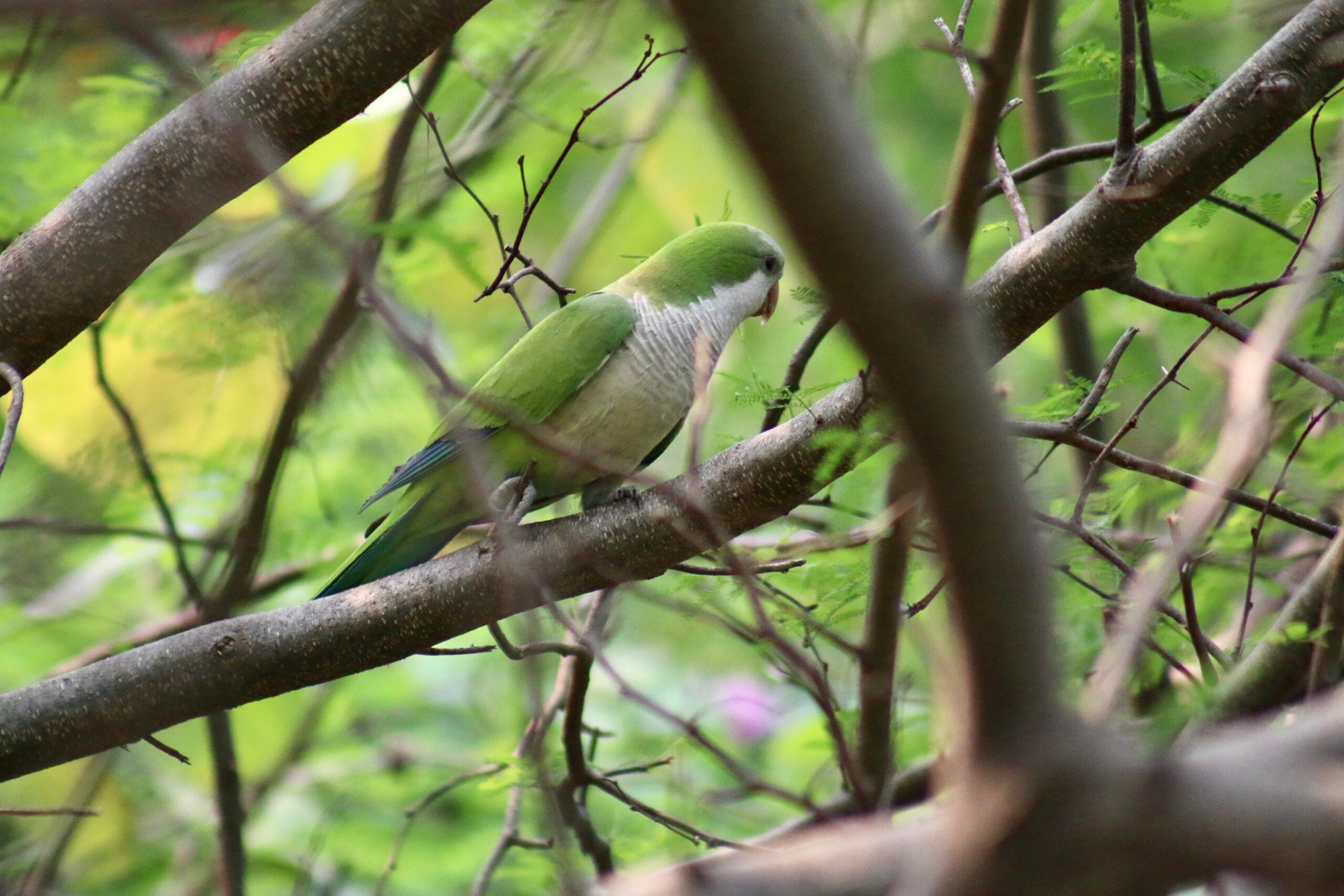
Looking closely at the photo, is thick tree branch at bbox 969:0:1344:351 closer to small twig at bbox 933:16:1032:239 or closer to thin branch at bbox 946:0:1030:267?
small twig at bbox 933:16:1032:239

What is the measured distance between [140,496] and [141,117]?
1551mm

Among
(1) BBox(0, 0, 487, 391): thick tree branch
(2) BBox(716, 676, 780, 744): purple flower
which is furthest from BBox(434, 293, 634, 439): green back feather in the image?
(2) BBox(716, 676, 780, 744): purple flower

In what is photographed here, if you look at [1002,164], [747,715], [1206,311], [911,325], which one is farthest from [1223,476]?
[747,715]

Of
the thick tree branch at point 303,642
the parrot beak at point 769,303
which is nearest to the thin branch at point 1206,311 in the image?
the thick tree branch at point 303,642

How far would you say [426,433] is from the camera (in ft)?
18.5

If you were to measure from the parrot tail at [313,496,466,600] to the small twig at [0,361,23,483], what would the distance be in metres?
1.18

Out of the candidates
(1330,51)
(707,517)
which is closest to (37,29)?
(707,517)

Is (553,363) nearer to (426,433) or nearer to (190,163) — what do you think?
(190,163)

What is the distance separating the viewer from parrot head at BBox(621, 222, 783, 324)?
13.2 feet

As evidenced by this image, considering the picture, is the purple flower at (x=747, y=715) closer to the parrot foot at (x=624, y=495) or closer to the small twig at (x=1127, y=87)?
the parrot foot at (x=624, y=495)

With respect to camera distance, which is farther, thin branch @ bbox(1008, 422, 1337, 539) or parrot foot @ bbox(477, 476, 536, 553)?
parrot foot @ bbox(477, 476, 536, 553)

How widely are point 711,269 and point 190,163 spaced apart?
6.05ft

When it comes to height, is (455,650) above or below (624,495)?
below

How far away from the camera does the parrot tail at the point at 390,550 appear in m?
3.67
